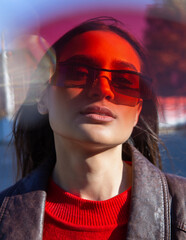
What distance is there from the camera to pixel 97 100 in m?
0.91

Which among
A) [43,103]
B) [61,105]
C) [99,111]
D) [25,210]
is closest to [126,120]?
[99,111]

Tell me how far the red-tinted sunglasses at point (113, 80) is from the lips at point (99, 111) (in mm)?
44

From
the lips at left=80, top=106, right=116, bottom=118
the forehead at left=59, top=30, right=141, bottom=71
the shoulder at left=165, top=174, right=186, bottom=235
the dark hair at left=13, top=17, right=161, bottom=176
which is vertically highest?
the forehead at left=59, top=30, right=141, bottom=71

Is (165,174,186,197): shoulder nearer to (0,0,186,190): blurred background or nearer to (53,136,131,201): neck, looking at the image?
(53,136,131,201): neck

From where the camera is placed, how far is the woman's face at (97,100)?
86cm

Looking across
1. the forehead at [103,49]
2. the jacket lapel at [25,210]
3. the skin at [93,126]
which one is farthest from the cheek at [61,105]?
the jacket lapel at [25,210]

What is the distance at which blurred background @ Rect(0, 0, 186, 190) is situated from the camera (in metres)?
0.68

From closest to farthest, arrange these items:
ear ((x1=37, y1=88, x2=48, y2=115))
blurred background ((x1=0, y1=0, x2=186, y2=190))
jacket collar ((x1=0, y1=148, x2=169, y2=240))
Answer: blurred background ((x1=0, y1=0, x2=186, y2=190)), jacket collar ((x1=0, y1=148, x2=169, y2=240)), ear ((x1=37, y1=88, x2=48, y2=115))

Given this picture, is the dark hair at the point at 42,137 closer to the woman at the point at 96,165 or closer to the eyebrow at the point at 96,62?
the woman at the point at 96,165

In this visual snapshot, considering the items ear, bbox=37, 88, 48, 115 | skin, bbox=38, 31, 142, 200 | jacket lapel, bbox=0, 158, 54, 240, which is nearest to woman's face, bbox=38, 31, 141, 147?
skin, bbox=38, 31, 142, 200

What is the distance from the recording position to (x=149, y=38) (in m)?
0.70

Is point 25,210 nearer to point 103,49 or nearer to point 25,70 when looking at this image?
point 25,70

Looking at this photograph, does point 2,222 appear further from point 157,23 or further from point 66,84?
point 157,23

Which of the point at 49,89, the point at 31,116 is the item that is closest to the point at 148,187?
the point at 49,89
